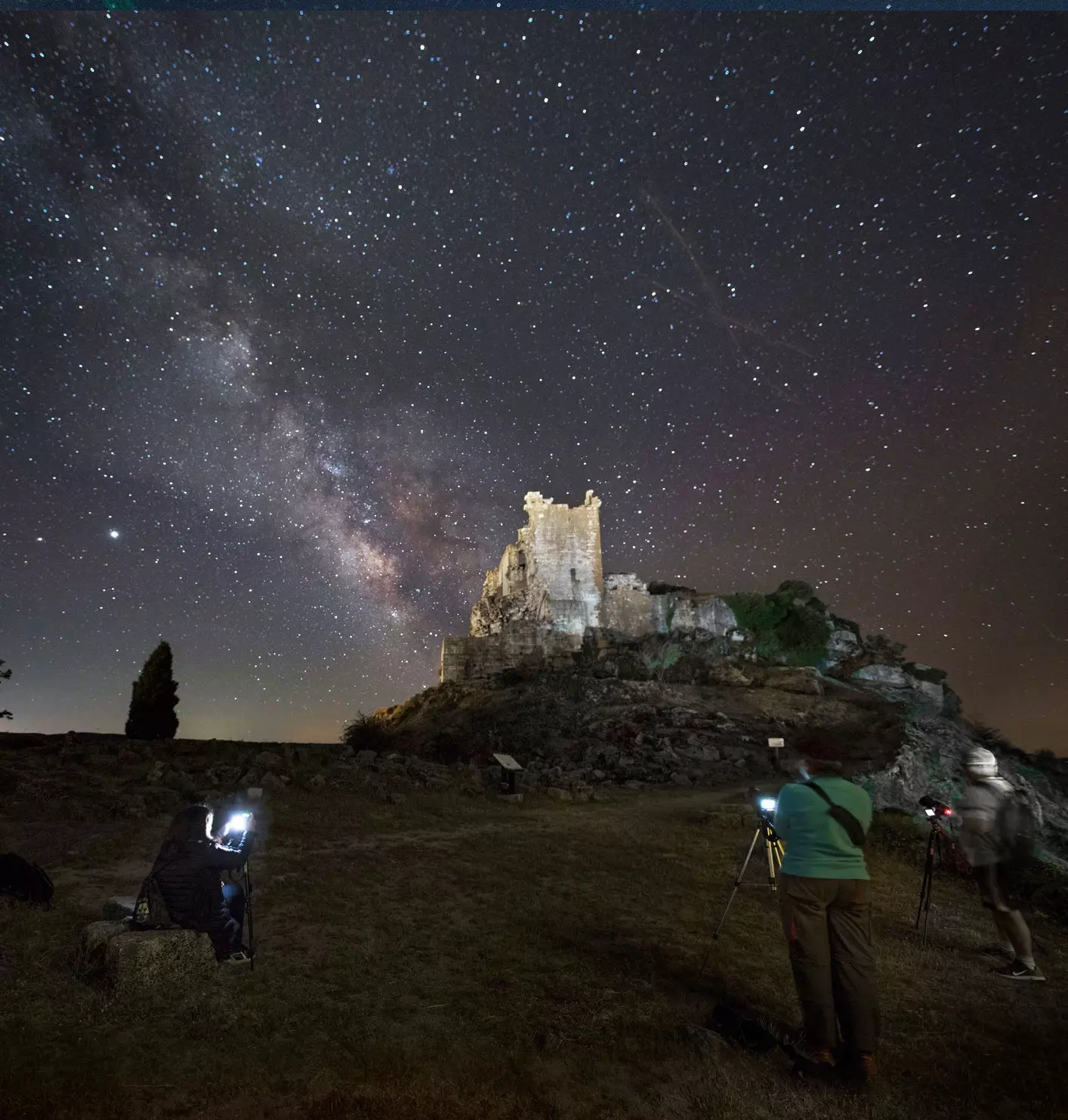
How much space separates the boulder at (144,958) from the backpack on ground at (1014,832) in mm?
7168

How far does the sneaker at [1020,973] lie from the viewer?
18.8 feet

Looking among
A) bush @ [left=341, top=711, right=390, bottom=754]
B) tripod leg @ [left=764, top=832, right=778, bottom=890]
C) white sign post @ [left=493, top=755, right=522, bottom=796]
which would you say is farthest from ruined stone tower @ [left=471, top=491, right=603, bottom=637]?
tripod leg @ [left=764, top=832, right=778, bottom=890]

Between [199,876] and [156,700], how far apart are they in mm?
28073

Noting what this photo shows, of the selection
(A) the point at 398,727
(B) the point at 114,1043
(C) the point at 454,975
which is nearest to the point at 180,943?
(B) the point at 114,1043

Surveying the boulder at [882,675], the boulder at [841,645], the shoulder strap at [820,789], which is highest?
the boulder at [841,645]

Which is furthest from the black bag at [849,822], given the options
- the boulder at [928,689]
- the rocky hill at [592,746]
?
the boulder at [928,689]

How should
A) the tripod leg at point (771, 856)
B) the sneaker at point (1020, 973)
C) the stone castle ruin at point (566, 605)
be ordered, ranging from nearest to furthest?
the sneaker at point (1020, 973)
the tripod leg at point (771, 856)
the stone castle ruin at point (566, 605)

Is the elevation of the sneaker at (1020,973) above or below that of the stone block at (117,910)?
above

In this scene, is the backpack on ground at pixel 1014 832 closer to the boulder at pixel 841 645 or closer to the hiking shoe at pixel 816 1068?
the hiking shoe at pixel 816 1068

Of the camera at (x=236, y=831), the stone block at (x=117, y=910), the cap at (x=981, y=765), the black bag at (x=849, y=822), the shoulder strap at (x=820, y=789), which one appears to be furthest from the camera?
the stone block at (x=117, y=910)

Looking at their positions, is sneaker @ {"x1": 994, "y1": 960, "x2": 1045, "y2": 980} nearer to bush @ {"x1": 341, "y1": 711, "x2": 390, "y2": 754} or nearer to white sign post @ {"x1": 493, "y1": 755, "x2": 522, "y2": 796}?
white sign post @ {"x1": 493, "y1": 755, "x2": 522, "y2": 796}

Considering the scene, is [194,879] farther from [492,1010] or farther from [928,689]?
[928,689]

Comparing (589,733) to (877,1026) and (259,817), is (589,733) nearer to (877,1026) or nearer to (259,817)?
(259,817)

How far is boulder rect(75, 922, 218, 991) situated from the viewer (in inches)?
190
